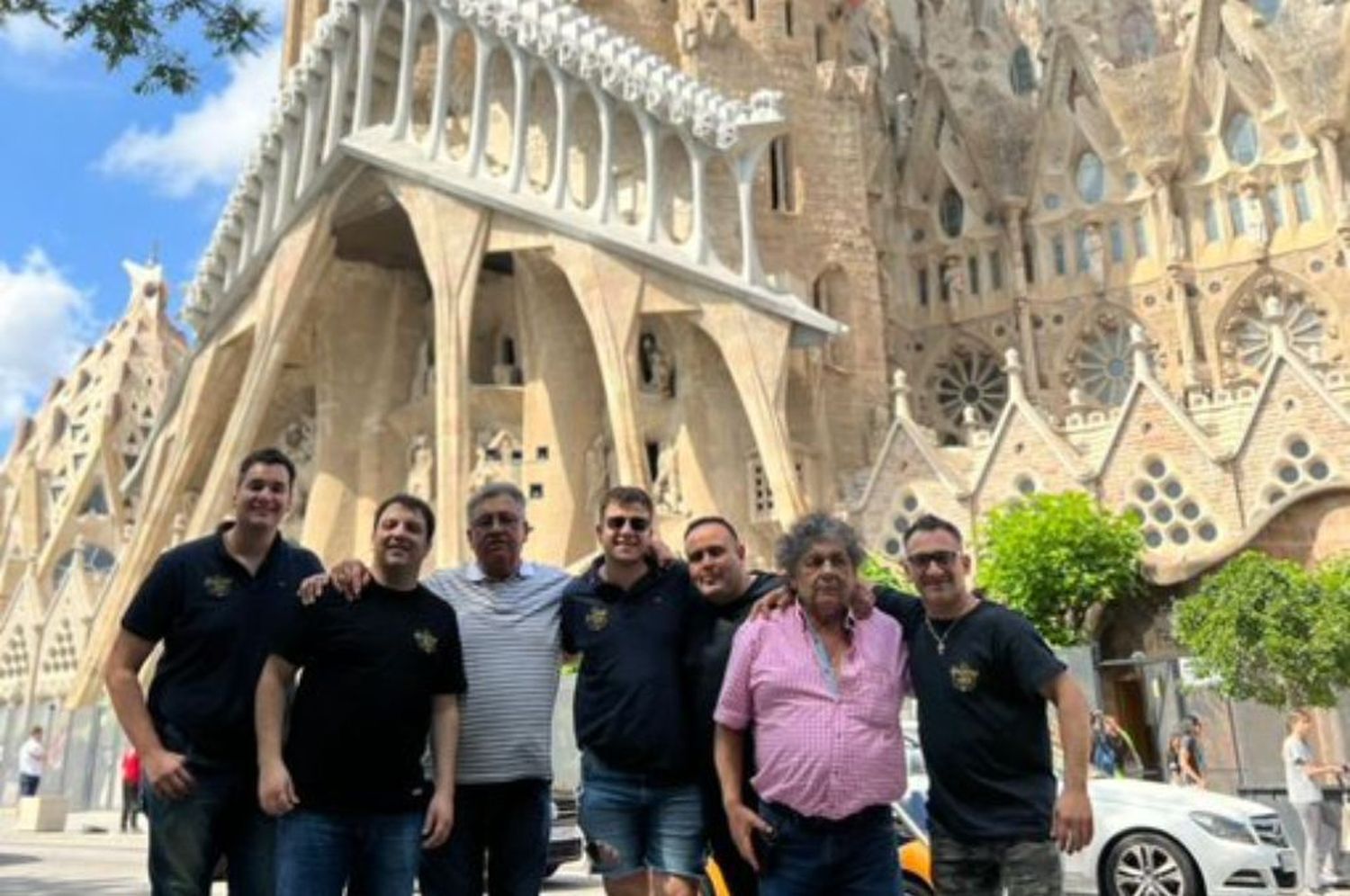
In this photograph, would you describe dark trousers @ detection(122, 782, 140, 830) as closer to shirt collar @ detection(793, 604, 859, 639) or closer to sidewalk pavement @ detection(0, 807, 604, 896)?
sidewalk pavement @ detection(0, 807, 604, 896)

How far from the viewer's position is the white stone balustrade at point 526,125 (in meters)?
24.0

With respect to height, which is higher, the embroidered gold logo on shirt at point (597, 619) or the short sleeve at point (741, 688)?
the embroidered gold logo on shirt at point (597, 619)

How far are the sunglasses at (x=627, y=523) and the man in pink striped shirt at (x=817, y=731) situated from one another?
1.80 feet

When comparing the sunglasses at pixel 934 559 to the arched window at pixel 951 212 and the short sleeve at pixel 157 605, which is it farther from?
the arched window at pixel 951 212

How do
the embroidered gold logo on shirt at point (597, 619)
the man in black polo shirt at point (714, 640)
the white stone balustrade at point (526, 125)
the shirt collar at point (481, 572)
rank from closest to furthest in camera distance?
1. the man in black polo shirt at point (714, 640)
2. the embroidered gold logo on shirt at point (597, 619)
3. the shirt collar at point (481, 572)
4. the white stone balustrade at point (526, 125)

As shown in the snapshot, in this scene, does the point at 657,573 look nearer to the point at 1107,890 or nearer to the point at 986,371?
the point at 1107,890

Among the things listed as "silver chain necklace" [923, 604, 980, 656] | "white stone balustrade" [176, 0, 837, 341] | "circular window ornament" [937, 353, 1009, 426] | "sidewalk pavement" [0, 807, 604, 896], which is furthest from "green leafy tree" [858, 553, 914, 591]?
"silver chain necklace" [923, 604, 980, 656]

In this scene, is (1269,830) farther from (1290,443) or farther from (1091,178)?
(1091,178)

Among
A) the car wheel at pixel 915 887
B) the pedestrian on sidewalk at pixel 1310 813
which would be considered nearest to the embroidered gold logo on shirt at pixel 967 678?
the car wheel at pixel 915 887

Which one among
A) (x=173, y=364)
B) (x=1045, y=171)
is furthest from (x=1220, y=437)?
(x=173, y=364)

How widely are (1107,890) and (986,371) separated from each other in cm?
2514

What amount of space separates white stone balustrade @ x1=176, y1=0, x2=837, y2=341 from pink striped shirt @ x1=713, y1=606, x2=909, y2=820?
64.7 ft

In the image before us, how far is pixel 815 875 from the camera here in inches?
135

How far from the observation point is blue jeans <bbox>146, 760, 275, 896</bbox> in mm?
3623
